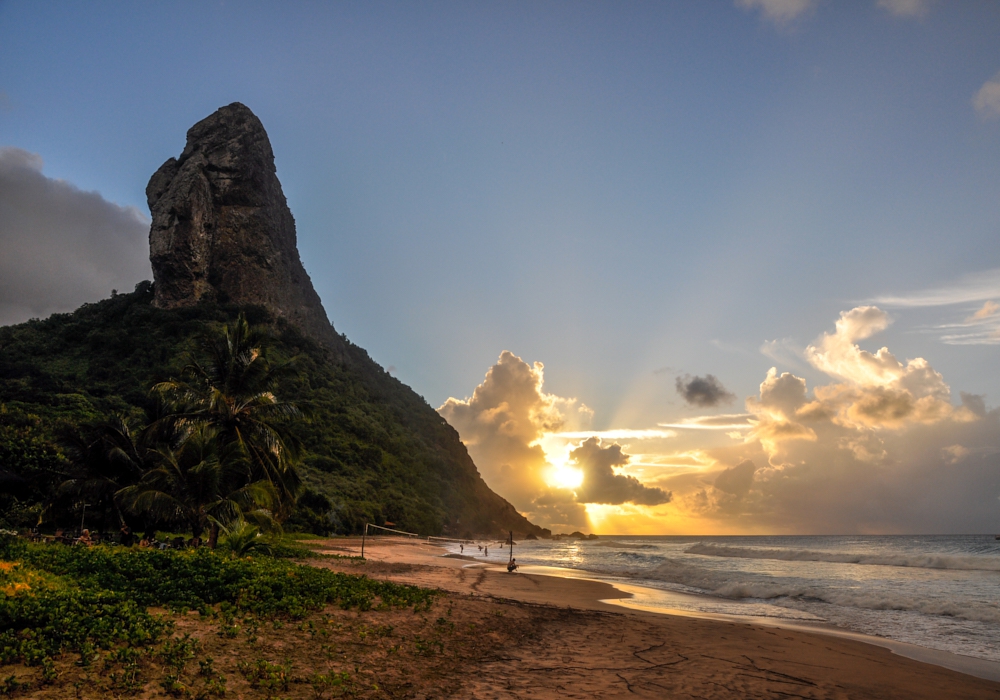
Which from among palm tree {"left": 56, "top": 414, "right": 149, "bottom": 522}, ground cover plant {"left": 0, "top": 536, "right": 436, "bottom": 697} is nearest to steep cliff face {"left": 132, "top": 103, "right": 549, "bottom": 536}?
palm tree {"left": 56, "top": 414, "right": 149, "bottom": 522}

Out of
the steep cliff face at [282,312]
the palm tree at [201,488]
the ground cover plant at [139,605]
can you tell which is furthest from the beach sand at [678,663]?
the steep cliff face at [282,312]

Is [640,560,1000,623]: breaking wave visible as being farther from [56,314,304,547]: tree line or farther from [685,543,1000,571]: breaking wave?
[685,543,1000,571]: breaking wave

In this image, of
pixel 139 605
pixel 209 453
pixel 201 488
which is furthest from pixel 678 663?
pixel 209 453

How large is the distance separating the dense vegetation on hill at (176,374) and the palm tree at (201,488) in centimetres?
404

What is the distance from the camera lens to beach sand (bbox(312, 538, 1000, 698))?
7.02 m

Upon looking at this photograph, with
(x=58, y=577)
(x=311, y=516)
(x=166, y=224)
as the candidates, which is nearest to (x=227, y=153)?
(x=166, y=224)

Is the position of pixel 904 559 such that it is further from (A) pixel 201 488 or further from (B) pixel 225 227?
(B) pixel 225 227

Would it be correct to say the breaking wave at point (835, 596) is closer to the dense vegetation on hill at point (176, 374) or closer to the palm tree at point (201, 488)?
the palm tree at point (201, 488)

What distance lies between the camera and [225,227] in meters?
81.9

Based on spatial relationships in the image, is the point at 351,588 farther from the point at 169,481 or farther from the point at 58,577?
the point at 169,481

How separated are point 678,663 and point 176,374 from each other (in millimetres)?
57630

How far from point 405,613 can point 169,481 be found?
44.1ft

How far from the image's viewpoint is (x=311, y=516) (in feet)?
153

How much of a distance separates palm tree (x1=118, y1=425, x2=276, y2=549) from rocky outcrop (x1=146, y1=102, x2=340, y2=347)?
61806 mm
